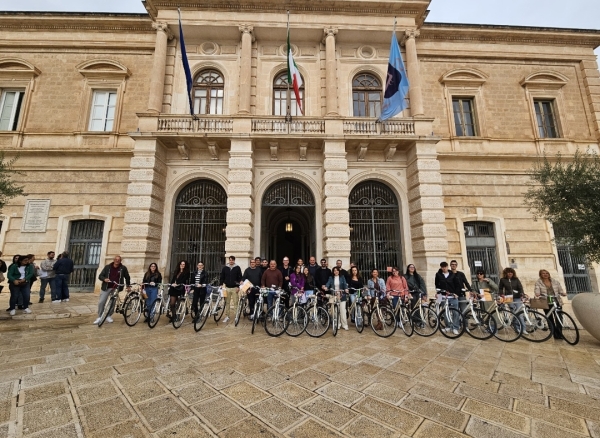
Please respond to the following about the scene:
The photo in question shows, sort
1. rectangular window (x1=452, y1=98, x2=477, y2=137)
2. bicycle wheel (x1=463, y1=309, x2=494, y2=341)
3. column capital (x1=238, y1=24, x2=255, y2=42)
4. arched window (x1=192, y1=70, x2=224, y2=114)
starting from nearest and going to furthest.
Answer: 1. bicycle wheel (x1=463, y1=309, x2=494, y2=341)
2. column capital (x1=238, y1=24, x2=255, y2=42)
3. arched window (x1=192, y1=70, x2=224, y2=114)
4. rectangular window (x1=452, y1=98, x2=477, y2=137)

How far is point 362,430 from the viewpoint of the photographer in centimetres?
268

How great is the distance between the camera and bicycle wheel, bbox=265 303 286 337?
20.6 feet

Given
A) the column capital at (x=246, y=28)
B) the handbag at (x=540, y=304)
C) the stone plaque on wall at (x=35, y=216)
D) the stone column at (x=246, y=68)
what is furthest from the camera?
the column capital at (x=246, y=28)

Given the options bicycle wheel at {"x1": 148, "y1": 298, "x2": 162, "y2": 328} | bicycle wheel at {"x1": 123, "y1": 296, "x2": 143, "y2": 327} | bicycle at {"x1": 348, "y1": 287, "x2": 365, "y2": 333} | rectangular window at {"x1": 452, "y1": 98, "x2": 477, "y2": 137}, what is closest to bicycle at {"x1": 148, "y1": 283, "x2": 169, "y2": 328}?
bicycle wheel at {"x1": 148, "y1": 298, "x2": 162, "y2": 328}

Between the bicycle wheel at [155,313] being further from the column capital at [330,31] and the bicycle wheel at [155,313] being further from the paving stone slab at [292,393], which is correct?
the column capital at [330,31]

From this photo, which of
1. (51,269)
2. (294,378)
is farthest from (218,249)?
(294,378)

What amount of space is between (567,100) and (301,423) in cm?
1960

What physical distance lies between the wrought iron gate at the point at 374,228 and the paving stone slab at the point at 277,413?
8884 millimetres

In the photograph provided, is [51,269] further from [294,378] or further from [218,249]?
[294,378]

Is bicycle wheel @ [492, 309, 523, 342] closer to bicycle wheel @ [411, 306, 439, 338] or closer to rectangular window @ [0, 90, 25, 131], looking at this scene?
bicycle wheel @ [411, 306, 439, 338]

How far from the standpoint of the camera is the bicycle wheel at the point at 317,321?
6320 millimetres

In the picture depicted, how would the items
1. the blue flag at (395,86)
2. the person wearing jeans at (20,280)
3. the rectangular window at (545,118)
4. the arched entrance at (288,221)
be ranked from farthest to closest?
the rectangular window at (545,118), the arched entrance at (288,221), the blue flag at (395,86), the person wearing jeans at (20,280)

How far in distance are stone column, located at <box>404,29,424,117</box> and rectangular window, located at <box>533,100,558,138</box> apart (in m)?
6.88

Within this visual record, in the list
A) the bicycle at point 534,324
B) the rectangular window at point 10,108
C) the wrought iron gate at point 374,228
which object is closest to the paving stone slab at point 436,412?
the bicycle at point 534,324
